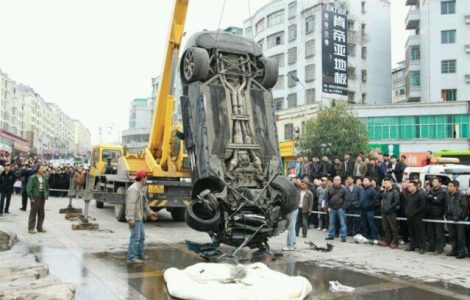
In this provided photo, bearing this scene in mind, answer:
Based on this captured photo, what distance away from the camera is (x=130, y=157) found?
14570mm

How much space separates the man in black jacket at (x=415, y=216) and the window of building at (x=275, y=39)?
→ 132 ft

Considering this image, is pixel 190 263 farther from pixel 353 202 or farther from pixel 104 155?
pixel 104 155

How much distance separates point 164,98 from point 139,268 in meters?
6.33

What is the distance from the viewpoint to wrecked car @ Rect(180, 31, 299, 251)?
839 cm

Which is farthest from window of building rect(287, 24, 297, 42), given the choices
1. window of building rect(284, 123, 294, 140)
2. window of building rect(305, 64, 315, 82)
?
window of building rect(284, 123, 294, 140)

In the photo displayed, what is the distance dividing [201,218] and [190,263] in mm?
1010

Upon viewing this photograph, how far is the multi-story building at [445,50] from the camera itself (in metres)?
41.8

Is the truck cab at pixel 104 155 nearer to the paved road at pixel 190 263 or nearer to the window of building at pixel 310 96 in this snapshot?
the paved road at pixel 190 263

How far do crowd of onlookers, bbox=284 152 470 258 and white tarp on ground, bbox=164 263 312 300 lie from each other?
338cm

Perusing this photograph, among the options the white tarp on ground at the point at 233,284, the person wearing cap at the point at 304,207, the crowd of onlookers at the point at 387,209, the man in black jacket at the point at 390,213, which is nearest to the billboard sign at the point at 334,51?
the crowd of onlookers at the point at 387,209

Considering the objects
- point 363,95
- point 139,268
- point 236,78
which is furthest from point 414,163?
point 139,268

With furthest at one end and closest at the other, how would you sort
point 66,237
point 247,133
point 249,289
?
point 66,237, point 247,133, point 249,289

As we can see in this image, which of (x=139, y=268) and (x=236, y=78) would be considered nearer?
(x=139, y=268)

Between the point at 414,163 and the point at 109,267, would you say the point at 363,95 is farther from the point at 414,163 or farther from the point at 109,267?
the point at 109,267
